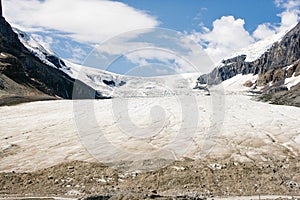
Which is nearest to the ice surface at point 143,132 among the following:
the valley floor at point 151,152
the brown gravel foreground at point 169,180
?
the valley floor at point 151,152

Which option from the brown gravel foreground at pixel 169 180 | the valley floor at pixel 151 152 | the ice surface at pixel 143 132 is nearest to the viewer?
the brown gravel foreground at pixel 169 180

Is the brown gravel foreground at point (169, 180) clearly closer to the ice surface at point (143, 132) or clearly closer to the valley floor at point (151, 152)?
the valley floor at point (151, 152)

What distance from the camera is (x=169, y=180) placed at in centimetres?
3506

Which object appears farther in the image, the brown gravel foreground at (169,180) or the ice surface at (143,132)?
the ice surface at (143,132)

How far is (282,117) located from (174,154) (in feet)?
84.4

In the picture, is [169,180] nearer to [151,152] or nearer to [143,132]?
[151,152]

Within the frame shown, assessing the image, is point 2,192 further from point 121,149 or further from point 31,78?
point 31,78

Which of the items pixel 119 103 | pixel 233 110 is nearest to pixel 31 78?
pixel 119 103

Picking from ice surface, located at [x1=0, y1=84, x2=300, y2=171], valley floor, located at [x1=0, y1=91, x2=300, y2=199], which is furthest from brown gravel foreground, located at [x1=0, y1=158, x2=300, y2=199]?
ice surface, located at [x1=0, y1=84, x2=300, y2=171]

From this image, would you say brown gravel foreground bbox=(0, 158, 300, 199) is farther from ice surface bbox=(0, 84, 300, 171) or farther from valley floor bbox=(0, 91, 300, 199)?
ice surface bbox=(0, 84, 300, 171)

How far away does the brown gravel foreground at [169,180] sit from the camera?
106ft

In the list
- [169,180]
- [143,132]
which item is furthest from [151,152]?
[143,132]

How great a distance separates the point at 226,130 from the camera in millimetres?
51969

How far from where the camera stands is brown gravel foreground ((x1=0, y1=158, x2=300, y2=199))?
32438 millimetres
